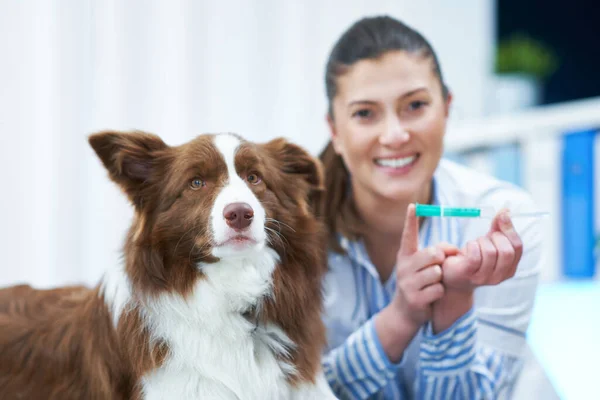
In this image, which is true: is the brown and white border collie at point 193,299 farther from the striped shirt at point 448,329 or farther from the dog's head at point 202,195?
the striped shirt at point 448,329

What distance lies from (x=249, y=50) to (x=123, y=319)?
7.75 feet

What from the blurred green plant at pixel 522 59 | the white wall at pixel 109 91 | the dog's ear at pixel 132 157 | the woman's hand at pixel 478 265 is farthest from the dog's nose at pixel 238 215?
the blurred green plant at pixel 522 59

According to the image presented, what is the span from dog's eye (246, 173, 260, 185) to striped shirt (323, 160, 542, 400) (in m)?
0.48

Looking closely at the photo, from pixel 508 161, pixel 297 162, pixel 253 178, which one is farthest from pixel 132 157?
pixel 508 161

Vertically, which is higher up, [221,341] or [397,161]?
[397,161]

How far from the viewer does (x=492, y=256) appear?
1371 millimetres

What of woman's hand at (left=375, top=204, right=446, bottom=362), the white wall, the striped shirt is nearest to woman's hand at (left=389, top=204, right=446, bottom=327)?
woman's hand at (left=375, top=204, right=446, bottom=362)

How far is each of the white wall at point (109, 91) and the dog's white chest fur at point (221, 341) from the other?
1.12 m

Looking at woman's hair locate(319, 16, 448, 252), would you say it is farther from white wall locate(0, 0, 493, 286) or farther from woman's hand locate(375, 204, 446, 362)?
white wall locate(0, 0, 493, 286)

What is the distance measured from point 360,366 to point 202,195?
651 mm

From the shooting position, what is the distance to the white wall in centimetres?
272

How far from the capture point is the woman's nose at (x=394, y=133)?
1.66 m

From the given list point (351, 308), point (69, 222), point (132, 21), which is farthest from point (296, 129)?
point (351, 308)

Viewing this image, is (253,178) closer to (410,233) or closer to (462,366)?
(410,233)
